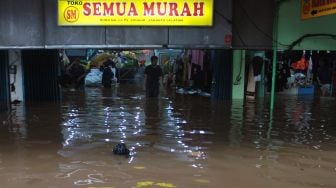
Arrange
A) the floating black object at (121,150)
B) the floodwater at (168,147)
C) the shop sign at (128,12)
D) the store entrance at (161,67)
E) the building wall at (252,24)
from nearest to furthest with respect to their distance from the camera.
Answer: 1. the floodwater at (168,147)
2. the floating black object at (121,150)
3. the shop sign at (128,12)
4. the building wall at (252,24)
5. the store entrance at (161,67)

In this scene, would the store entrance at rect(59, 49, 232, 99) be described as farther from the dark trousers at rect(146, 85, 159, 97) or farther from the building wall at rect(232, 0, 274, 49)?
the building wall at rect(232, 0, 274, 49)

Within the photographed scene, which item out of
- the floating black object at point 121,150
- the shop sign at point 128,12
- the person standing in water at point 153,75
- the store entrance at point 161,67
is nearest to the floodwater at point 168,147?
the floating black object at point 121,150

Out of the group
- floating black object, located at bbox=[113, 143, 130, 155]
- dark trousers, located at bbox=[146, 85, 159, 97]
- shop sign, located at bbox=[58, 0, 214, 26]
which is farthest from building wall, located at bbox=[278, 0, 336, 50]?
dark trousers, located at bbox=[146, 85, 159, 97]

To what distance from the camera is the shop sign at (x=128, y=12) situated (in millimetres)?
10648

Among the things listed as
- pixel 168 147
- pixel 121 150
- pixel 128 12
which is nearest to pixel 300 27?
pixel 128 12

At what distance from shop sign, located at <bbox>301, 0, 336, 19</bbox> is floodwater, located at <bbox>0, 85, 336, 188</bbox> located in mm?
2667

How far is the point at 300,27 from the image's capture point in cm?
1238

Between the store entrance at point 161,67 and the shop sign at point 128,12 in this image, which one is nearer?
the shop sign at point 128,12

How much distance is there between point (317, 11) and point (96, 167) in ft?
21.2

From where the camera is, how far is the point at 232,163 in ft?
24.2

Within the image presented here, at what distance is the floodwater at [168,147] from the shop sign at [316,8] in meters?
2.67

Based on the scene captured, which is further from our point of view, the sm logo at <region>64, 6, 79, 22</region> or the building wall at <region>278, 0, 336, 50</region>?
the building wall at <region>278, 0, 336, 50</region>

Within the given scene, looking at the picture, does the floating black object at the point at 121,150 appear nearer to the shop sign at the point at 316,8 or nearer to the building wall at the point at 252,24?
the building wall at the point at 252,24

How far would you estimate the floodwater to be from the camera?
6477 millimetres
